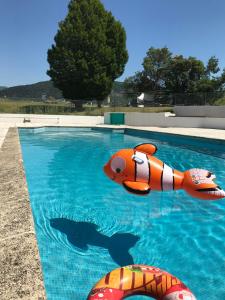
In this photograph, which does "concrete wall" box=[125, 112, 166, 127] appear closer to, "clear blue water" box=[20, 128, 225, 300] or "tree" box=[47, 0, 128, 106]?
"tree" box=[47, 0, 128, 106]

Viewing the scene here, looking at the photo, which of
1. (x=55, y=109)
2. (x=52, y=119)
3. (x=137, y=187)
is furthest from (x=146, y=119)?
(x=137, y=187)

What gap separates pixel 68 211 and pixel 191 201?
9.04 ft

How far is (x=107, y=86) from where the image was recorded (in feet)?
119

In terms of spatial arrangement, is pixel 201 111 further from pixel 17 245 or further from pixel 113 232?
pixel 17 245

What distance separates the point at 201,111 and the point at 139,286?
91.3 feet

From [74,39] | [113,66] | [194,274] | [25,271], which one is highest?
[74,39]

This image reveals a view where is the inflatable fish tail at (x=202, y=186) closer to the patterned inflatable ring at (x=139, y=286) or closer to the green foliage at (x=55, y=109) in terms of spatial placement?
the patterned inflatable ring at (x=139, y=286)

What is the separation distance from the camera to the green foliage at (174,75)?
49750 millimetres

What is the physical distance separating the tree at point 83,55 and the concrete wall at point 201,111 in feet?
32.5

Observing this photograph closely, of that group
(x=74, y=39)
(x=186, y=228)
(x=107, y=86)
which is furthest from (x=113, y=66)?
(x=186, y=228)

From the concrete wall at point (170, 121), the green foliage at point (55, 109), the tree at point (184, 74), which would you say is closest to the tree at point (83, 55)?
the green foliage at point (55, 109)

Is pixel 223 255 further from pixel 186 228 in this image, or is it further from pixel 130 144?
pixel 130 144

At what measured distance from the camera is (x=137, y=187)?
4031 millimetres

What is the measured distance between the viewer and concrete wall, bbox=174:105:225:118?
27391 mm
